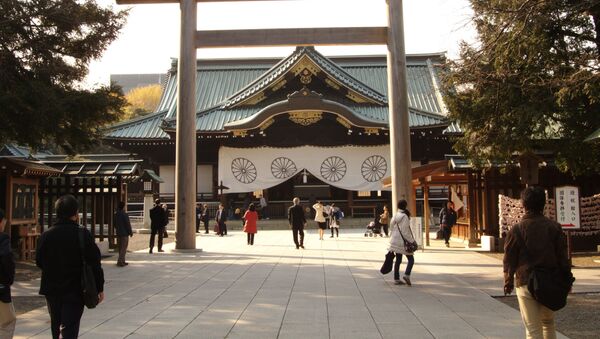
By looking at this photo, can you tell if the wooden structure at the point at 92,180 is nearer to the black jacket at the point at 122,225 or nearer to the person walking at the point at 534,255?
the black jacket at the point at 122,225

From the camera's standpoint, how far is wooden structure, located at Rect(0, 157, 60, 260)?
1177 centimetres

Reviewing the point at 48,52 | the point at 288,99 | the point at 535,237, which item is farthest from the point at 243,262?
the point at 288,99

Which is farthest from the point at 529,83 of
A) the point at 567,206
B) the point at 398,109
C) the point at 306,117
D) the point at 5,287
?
the point at 306,117

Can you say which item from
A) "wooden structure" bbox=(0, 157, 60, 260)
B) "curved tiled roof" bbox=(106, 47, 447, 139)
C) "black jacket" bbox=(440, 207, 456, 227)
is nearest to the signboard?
"black jacket" bbox=(440, 207, 456, 227)

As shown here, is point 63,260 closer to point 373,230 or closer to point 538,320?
point 538,320

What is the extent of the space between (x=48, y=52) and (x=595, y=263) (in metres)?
11.7

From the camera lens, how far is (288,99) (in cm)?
2398

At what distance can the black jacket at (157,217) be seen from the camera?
13961 millimetres

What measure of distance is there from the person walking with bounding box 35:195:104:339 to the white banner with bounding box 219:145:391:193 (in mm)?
21235

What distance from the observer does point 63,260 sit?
4.15 meters

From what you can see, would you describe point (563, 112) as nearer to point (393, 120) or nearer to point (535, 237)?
point (393, 120)

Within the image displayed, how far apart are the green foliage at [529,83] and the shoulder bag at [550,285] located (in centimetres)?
536

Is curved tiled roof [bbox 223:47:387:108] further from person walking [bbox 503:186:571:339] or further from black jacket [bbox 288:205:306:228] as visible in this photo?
person walking [bbox 503:186:571:339]

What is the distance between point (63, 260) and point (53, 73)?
25.2 feet
